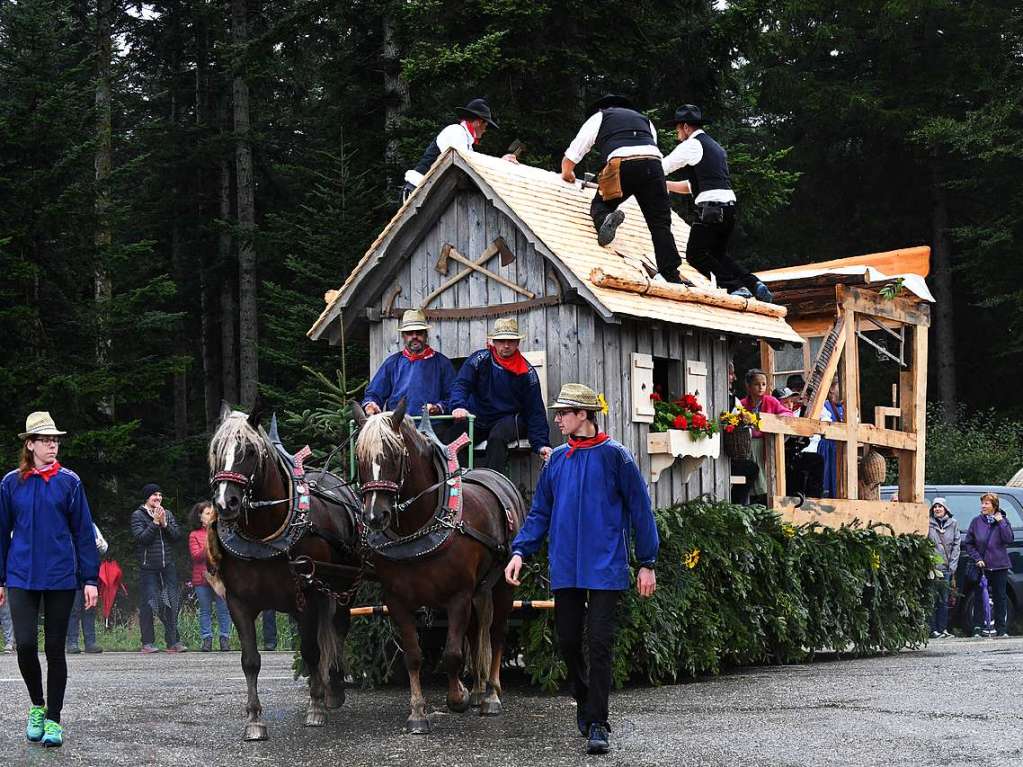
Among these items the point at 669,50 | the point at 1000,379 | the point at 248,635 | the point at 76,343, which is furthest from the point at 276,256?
the point at 248,635

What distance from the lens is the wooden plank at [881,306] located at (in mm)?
17328

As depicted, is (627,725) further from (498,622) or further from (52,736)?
(52,736)

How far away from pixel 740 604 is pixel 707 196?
156 inches

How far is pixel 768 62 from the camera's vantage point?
38.7 m

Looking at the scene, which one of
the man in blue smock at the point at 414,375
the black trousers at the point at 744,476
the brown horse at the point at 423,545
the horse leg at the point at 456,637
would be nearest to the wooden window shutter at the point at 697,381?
the black trousers at the point at 744,476

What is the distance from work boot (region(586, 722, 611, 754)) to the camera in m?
9.20

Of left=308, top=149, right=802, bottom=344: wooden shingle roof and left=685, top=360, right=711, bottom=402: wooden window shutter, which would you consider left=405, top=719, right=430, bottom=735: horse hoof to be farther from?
left=685, top=360, right=711, bottom=402: wooden window shutter

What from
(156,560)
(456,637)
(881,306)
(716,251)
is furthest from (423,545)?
(156,560)

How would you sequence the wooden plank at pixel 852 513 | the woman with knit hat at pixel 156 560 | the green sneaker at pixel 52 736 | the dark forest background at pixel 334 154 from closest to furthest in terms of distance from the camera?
the green sneaker at pixel 52 736
the wooden plank at pixel 852 513
the woman with knit hat at pixel 156 560
the dark forest background at pixel 334 154

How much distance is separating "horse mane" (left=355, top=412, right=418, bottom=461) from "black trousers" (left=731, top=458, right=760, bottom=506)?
17.5 feet

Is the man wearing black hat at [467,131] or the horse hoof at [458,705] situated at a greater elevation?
the man wearing black hat at [467,131]

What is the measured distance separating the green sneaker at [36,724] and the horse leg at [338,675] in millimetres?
2214

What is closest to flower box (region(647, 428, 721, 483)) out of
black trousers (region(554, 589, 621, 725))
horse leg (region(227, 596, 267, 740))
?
black trousers (region(554, 589, 621, 725))

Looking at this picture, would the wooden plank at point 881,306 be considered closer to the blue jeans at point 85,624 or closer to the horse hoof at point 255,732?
the horse hoof at point 255,732
